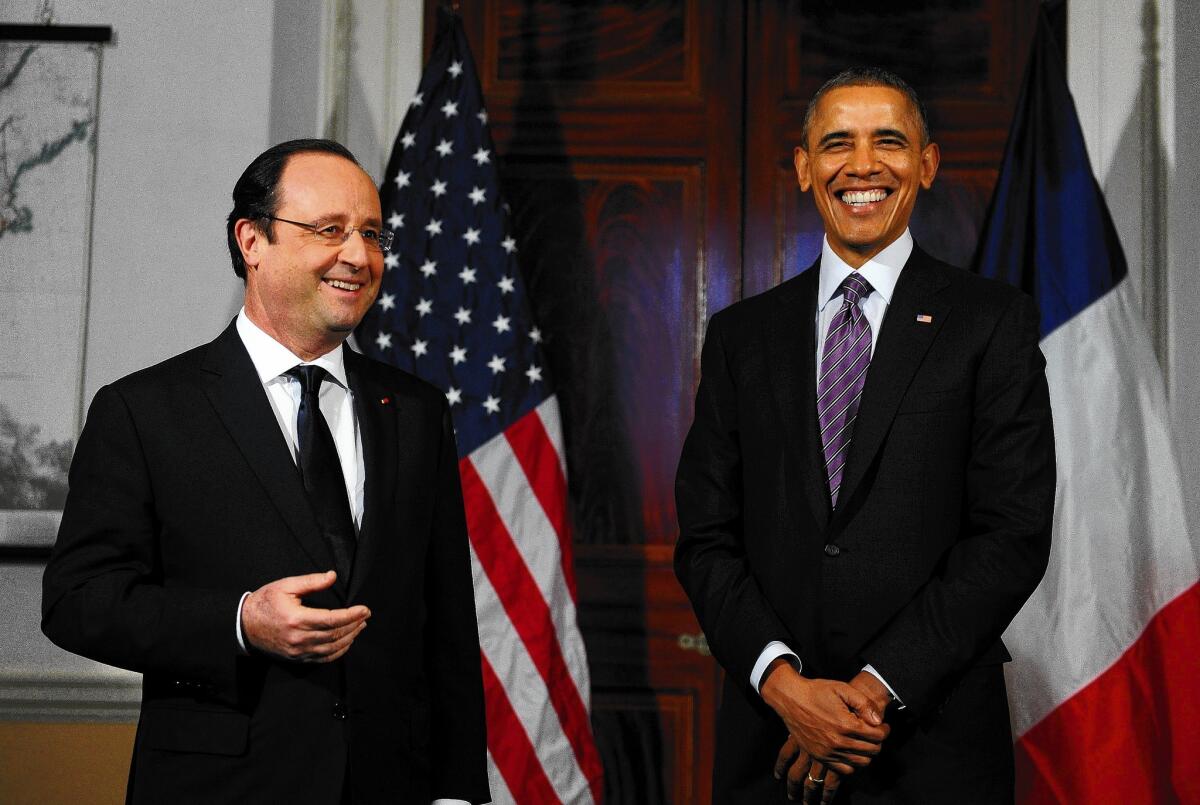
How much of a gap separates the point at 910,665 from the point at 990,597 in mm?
175

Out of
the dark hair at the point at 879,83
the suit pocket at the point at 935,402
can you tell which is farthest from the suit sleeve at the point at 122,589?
the dark hair at the point at 879,83

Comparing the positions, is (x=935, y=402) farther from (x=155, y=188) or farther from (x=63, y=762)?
(x=63, y=762)

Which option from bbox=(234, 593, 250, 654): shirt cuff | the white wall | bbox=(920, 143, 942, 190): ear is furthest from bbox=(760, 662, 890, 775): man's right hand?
the white wall

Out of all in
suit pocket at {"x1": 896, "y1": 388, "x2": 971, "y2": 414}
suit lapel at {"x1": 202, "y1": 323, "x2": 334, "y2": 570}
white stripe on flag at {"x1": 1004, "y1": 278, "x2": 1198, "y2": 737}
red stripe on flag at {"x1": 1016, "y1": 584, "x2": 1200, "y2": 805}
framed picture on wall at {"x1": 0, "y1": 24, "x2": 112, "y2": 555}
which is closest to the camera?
suit lapel at {"x1": 202, "y1": 323, "x2": 334, "y2": 570}

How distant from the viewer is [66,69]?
A: 367 centimetres

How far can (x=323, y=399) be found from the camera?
200 cm

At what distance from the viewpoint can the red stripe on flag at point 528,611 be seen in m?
3.28

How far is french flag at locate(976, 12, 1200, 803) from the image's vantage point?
9.90 ft

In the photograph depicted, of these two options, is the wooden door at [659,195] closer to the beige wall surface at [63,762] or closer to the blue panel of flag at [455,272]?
the blue panel of flag at [455,272]

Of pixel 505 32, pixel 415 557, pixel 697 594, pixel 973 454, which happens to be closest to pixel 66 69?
pixel 505 32

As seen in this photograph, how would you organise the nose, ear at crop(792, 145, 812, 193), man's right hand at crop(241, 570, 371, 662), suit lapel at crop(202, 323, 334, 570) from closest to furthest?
man's right hand at crop(241, 570, 371, 662), suit lapel at crop(202, 323, 334, 570), the nose, ear at crop(792, 145, 812, 193)

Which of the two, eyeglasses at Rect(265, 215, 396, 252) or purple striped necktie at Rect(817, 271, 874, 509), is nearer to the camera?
eyeglasses at Rect(265, 215, 396, 252)

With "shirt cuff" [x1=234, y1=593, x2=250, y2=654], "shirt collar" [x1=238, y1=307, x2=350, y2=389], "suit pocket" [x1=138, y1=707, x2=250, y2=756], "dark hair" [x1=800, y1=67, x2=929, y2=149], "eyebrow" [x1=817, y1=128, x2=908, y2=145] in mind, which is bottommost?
"suit pocket" [x1=138, y1=707, x2=250, y2=756]

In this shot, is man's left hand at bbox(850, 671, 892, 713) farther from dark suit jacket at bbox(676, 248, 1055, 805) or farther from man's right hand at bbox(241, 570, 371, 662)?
man's right hand at bbox(241, 570, 371, 662)
